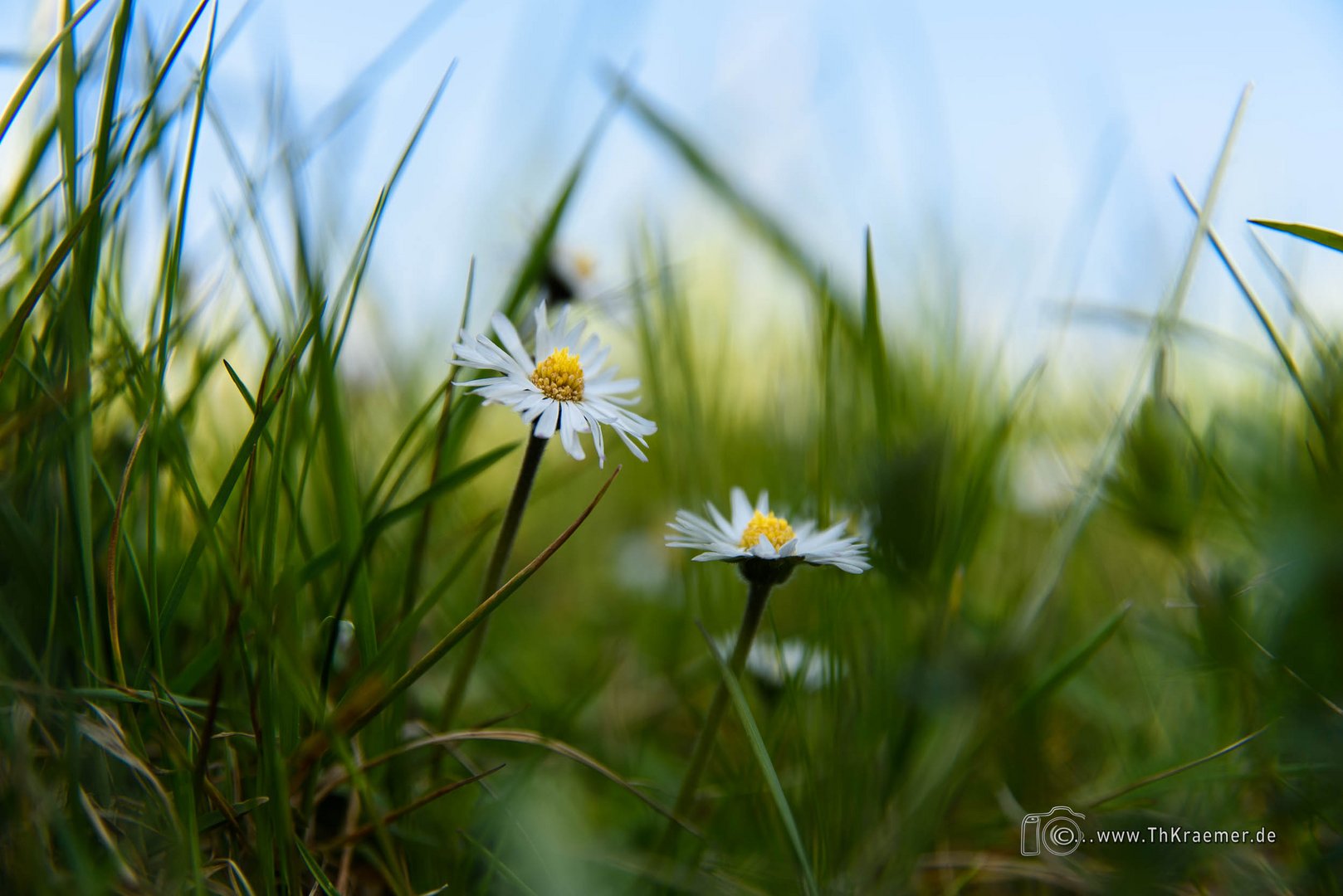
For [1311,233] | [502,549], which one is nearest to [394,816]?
[502,549]

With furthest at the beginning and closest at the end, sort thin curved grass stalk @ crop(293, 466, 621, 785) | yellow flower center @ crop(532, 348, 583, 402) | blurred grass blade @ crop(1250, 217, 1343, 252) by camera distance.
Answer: yellow flower center @ crop(532, 348, 583, 402) < blurred grass blade @ crop(1250, 217, 1343, 252) < thin curved grass stalk @ crop(293, 466, 621, 785)

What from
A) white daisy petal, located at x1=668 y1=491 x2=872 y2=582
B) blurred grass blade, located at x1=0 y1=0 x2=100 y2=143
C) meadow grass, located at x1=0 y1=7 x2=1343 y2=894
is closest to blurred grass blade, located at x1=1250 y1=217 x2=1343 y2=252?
meadow grass, located at x1=0 y1=7 x2=1343 y2=894

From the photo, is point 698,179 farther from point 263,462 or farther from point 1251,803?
point 1251,803

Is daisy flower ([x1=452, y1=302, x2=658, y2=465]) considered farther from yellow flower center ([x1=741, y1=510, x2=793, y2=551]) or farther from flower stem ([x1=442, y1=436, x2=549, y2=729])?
yellow flower center ([x1=741, y1=510, x2=793, y2=551])

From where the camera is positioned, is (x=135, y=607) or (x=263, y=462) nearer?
(x=135, y=607)

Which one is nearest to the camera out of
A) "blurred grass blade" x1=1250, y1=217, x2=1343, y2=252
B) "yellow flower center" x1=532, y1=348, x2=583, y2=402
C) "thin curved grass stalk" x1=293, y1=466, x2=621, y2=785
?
"thin curved grass stalk" x1=293, y1=466, x2=621, y2=785

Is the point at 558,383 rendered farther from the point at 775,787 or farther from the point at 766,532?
the point at 775,787

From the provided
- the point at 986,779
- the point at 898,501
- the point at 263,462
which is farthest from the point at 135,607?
the point at 986,779
